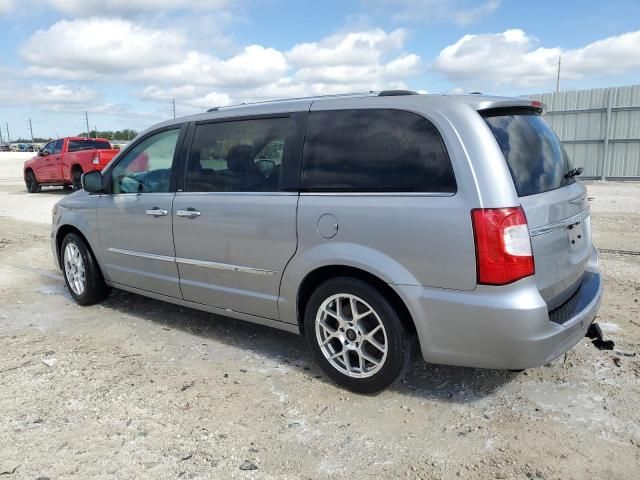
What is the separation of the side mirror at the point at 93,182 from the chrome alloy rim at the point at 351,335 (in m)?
2.64

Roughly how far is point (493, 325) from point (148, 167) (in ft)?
10.5

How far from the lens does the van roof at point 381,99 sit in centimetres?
308

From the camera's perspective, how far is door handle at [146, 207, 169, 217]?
4312 millimetres

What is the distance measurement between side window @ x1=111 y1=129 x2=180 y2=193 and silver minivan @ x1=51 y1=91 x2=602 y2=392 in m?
0.07

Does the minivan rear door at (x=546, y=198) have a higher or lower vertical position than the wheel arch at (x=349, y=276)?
higher

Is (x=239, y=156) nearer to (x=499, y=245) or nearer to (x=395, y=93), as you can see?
(x=395, y=93)

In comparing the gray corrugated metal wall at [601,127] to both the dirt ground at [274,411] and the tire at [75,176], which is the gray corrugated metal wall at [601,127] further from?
the dirt ground at [274,411]

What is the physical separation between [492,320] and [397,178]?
93 centimetres

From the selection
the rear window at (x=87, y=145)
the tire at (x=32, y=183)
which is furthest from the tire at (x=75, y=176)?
the tire at (x=32, y=183)

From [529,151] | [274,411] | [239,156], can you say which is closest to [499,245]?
[529,151]

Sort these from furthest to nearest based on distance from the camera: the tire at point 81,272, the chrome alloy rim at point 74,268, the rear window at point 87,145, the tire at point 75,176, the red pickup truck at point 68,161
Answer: the rear window at point 87,145, the tire at point 75,176, the red pickup truck at point 68,161, the chrome alloy rim at point 74,268, the tire at point 81,272

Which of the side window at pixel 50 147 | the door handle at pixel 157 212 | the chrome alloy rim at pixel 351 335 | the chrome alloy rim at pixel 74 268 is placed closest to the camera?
the chrome alloy rim at pixel 351 335

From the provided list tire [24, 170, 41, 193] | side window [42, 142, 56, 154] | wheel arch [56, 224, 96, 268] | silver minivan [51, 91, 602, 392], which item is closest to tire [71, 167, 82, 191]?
side window [42, 142, 56, 154]

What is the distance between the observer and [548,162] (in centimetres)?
324
